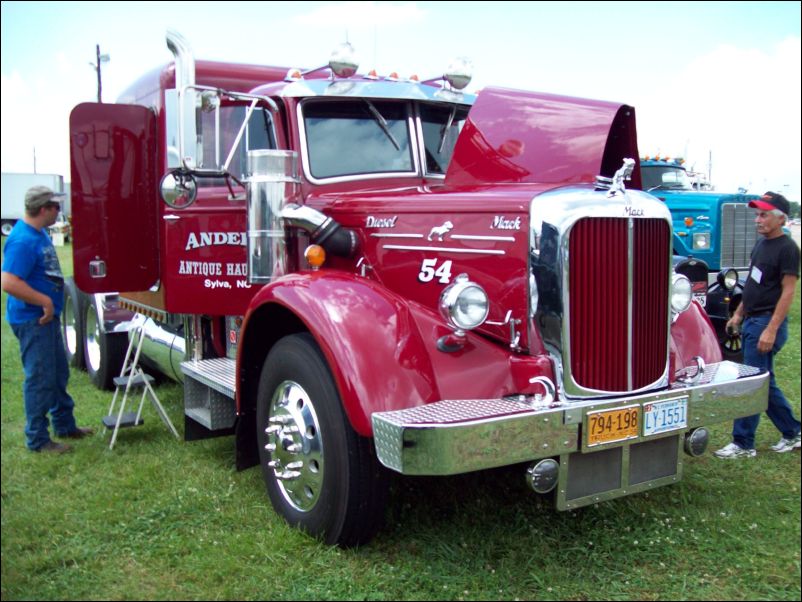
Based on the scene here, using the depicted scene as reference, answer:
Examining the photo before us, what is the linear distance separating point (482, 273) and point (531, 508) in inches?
55.0

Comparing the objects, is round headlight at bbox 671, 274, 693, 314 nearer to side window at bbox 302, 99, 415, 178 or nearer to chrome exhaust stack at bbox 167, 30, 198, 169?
side window at bbox 302, 99, 415, 178

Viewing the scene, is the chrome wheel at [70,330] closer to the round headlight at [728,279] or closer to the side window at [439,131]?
the side window at [439,131]

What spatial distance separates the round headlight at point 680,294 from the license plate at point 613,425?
790 millimetres

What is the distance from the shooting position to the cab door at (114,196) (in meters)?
4.93

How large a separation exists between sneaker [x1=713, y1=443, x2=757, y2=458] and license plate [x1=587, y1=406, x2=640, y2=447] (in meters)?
1.96

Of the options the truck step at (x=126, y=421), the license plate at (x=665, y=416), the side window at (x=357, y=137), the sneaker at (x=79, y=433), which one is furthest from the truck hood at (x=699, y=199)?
the sneaker at (x=79, y=433)

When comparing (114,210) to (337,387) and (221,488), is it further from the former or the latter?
(337,387)

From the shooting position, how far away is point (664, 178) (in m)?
9.97

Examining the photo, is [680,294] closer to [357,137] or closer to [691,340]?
[691,340]

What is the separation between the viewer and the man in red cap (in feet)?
15.5

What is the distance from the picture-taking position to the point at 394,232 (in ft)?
12.9

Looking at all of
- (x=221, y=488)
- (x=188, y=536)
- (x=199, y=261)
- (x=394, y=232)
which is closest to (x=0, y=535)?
(x=188, y=536)

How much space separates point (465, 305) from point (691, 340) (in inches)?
63.1

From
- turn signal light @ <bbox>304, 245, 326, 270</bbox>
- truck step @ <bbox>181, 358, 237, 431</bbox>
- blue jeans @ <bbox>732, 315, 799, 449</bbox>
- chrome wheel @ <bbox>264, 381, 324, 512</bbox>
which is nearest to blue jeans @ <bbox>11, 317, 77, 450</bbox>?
truck step @ <bbox>181, 358, 237, 431</bbox>
